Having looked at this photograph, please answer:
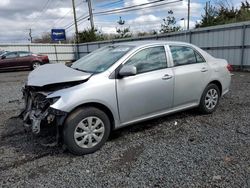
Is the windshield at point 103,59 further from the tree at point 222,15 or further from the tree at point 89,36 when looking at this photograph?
the tree at point 89,36

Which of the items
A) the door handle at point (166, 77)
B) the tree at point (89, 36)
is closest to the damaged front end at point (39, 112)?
the door handle at point (166, 77)

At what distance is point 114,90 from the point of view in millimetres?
3498

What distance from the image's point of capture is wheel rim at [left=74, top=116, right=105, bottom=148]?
3.31 metres

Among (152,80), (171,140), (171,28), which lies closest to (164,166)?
(171,140)

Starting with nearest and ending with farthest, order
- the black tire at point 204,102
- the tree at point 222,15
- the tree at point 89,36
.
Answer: the black tire at point 204,102 → the tree at point 222,15 → the tree at point 89,36

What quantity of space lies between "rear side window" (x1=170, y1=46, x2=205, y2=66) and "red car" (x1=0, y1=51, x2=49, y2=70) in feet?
51.3

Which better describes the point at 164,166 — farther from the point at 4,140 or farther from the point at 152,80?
the point at 4,140

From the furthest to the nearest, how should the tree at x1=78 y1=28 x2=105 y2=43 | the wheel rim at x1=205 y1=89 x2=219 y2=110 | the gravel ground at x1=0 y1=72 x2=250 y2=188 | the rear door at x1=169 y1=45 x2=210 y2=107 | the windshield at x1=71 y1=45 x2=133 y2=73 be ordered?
1. the tree at x1=78 y1=28 x2=105 y2=43
2. the wheel rim at x1=205 y1=89 x2=219 y2=110
3. the rear door at x1=169 y1=45 x2=210 y2=107
4. the windshield at x1=71 y1=45 x2=133 y2=73
5. the gravel ground at x1=0 y1=72 x2=250 y2=188

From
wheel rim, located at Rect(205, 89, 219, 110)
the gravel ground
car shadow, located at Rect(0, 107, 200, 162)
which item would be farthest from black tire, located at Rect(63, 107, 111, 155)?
wheel rim, located at Rect(205, 89, 219, 110)

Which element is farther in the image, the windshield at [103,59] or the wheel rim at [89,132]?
the windshield at [103,59]

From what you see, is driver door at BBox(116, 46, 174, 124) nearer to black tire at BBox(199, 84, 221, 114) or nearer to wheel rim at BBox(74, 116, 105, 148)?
wheel rim at BBox(74, 116, 105, 148)

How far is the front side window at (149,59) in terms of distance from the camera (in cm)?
384

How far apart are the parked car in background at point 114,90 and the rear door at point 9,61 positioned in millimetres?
14745

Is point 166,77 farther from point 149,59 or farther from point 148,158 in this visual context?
point 148,158
